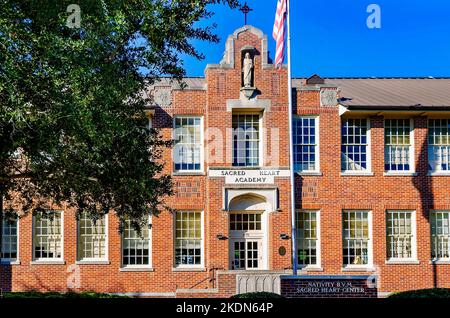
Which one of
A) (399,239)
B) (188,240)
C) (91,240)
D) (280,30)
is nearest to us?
(280,30)

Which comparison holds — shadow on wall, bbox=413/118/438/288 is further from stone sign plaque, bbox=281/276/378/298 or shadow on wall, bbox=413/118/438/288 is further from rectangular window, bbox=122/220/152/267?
rectangular window, bbox=122/220/152/267

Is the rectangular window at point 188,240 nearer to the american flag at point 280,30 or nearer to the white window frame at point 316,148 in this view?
the white window frame at point 316,148

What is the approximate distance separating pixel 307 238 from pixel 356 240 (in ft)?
6.81

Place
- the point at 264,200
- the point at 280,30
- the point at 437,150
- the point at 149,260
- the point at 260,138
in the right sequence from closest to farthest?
the point at 280,30 → the point at 149,260 → the point at 264,200 → the point at 260,138 → the point at 437,150

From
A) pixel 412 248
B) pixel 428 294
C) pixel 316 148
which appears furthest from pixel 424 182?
pixel 428 294

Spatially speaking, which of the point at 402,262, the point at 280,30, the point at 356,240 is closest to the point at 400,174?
the point at 356,240

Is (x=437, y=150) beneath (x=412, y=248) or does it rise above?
above

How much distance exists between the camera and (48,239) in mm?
32562

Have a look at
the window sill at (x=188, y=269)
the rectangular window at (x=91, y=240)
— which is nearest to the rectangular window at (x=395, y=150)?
the window sill at (x=188, y=269)

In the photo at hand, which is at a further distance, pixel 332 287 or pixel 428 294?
pixel 332 287

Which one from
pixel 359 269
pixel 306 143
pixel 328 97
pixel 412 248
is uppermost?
pixel 328 97

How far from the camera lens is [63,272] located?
32.2 m

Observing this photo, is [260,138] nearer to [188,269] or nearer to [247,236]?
[247,236]
